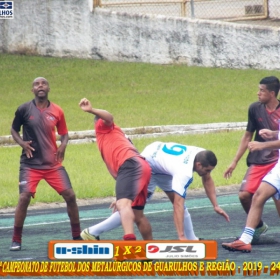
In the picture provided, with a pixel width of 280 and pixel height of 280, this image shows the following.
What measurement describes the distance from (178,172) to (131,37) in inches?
767

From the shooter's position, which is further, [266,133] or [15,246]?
[15,246]

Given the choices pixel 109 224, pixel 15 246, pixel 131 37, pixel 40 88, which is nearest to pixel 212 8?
pixel 131 37

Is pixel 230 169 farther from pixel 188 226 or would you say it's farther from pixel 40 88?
pixel 40 88

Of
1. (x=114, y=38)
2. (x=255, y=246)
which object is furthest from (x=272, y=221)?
(x=114, y=38)

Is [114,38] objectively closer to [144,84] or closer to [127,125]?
[144,84]

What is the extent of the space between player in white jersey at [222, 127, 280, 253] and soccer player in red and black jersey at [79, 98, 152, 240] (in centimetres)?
101

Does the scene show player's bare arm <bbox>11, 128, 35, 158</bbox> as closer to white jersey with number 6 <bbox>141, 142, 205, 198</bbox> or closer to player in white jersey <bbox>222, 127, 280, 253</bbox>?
white jersey with number 6 <bbox>141, 142, 205, 198</bbox>

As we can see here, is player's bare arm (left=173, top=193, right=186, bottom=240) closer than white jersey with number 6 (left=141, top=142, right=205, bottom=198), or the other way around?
player's bare arm (left=173, top=193, right=186, bottom=240)

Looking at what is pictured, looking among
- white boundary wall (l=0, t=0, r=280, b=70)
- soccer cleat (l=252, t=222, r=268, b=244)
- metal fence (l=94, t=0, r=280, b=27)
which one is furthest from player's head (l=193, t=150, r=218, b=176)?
metal fence (l=94, t=0, r=280, b=27)

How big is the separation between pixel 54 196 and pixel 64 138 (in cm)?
439

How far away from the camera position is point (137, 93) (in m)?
27.6

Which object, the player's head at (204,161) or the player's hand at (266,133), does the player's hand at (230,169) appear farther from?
the player's head at (204,161)

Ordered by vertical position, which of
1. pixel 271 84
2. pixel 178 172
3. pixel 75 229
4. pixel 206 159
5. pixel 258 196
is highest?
pixel 271 84

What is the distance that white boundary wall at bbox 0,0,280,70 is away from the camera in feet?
91.5
